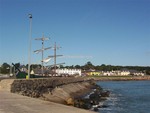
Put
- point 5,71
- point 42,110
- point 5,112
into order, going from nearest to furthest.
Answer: point 5,112 < point 42,110 < point 5,71

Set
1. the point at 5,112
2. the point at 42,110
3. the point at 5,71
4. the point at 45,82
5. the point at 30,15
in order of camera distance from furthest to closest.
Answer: the point at 5,71, the point at 45,82, the point at 30,15, the point at 42,110, the point at 5,112

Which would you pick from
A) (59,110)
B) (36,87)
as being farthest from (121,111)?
(59,110)

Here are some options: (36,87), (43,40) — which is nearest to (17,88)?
(36,87)

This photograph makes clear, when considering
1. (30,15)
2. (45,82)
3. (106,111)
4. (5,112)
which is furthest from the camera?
(45,82)

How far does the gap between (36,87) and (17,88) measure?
19.7ft

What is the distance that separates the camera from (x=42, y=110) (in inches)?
611

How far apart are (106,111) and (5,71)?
77.0 m

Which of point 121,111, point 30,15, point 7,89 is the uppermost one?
point 30,15

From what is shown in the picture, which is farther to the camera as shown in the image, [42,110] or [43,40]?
[43,40]

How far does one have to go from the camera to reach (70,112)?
15.1 m

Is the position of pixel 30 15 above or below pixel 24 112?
above

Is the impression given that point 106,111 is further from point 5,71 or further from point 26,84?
point 5,71

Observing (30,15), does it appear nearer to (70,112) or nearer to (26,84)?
(26,84)

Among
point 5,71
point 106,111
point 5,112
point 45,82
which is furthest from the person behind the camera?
point 5,71
